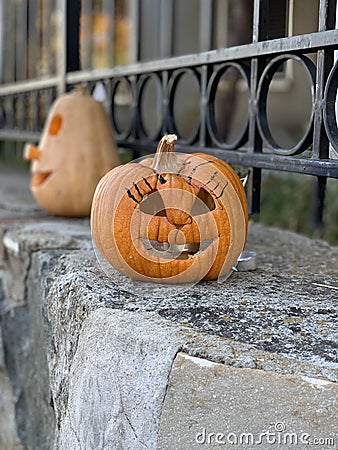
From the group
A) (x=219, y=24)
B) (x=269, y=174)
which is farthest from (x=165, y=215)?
(x=219, y=24)

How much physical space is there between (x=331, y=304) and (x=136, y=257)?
1.38 ft

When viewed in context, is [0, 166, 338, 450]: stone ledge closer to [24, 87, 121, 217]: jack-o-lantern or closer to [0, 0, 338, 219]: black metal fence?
[0, 0, 338, 219]: black metal fence

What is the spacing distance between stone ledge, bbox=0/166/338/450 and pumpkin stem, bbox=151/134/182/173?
27 cm

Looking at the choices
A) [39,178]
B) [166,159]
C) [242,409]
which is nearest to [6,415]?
[39,178]

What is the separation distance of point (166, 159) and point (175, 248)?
0.66 ft

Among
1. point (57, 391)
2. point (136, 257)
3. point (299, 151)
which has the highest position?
point (299, 151)

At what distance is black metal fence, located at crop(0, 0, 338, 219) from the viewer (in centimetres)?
147

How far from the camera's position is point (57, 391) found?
4.61 ft

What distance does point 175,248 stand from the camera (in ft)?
4.58

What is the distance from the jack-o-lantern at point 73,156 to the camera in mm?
2164

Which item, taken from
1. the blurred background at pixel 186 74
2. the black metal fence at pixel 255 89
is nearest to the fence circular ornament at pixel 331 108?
the black metal fence at pixel 255 89

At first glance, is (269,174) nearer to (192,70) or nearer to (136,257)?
(192,70)

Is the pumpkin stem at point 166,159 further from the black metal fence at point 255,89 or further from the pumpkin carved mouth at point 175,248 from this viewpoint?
the black metal fence at point 255,89

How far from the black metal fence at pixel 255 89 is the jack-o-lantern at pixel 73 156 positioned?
205 mm
